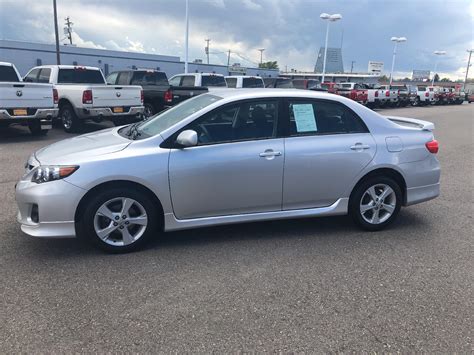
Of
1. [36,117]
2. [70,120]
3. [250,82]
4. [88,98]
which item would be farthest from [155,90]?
[250,82]

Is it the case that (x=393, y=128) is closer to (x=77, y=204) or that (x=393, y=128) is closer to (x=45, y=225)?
(x=77, y=204)

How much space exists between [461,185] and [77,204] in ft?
21.0

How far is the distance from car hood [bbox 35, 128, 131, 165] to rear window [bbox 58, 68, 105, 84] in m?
8.98

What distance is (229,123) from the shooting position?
4.28m

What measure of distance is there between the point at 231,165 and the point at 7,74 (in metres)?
9.55

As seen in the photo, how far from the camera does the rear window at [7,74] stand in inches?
429

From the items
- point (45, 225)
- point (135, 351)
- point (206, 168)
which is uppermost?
point (206, 168)

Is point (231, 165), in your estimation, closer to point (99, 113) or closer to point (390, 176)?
point (390, 176)

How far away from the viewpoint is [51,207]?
374 centimetres

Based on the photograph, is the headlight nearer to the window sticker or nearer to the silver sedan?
the silver sedan

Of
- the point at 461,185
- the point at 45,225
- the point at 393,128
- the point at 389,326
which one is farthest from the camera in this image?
the point at 461,185

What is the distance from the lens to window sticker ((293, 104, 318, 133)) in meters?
4.50

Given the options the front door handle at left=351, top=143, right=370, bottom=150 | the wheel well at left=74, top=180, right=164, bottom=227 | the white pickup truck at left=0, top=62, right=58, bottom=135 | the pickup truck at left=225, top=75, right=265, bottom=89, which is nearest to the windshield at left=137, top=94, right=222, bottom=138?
the wheel well at left=74, top=180, right=164, bottom=227

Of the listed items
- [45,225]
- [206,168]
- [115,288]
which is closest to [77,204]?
[45,225]
